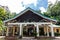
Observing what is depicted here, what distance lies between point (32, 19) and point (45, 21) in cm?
239

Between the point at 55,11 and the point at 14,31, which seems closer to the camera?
the point at 14,31

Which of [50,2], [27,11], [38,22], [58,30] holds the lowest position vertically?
[58,30]

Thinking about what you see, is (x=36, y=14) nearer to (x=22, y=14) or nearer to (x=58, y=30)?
(x=22, y=14)

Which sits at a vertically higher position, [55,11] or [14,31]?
[55,11]

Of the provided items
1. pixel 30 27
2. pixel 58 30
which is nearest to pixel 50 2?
pixel 58 30

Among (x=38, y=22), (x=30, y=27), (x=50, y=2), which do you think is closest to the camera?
(x=38, y=22)

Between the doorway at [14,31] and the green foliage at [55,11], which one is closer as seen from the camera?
the doorway at [14,31]

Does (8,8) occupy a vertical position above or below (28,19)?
above

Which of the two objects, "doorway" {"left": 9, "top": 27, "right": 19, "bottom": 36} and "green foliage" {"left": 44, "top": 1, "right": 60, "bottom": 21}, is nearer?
"doorway" {"left": 9, "top": 27, "right": 19, "bottom": 36}

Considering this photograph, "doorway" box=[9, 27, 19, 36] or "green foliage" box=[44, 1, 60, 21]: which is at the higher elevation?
"green foliage" box=[44, 1, 60, 21]

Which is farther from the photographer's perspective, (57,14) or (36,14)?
(57,14)

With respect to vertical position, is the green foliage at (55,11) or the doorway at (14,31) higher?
the green foliage at (55,11)

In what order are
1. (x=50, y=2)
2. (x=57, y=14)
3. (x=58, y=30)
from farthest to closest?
(x=50, y=2) → (x=57, y=14) → (x=58, y=30)

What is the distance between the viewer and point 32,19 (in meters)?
25.9
